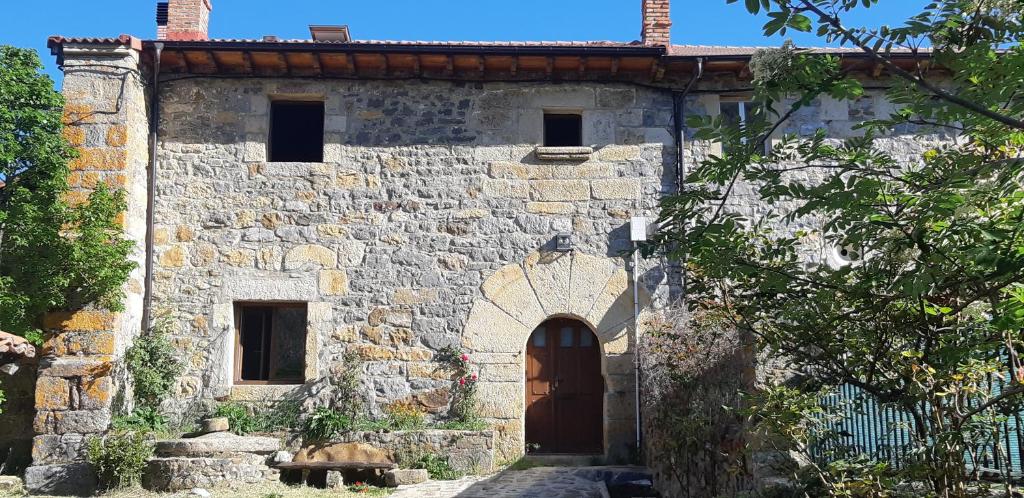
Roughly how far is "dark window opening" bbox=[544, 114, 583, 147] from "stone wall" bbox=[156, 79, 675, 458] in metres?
0.26

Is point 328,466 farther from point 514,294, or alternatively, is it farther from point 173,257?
point 173,257

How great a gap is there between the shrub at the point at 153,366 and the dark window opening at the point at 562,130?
486cm

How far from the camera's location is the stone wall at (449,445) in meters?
9.02

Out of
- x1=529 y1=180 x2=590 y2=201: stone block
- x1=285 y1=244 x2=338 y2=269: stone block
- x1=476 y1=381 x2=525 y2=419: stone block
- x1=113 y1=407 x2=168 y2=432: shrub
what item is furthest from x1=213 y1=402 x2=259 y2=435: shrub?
x1=529 y1=180 x2=590 y2=201: stone block

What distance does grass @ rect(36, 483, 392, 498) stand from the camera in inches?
312

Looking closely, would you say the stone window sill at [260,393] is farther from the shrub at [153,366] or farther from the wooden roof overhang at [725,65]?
the wooden roof overhang at [725,65]

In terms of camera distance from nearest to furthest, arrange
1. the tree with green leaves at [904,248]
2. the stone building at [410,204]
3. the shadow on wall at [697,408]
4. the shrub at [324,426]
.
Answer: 1. the tree with green leaves at [904,248]
2. the shadow on wall at [697,408]
3. the shrub at [324,426]
4. the stone building at [410,204]

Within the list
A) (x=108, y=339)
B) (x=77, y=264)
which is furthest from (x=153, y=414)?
(x=77, y=264)

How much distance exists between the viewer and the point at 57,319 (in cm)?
902

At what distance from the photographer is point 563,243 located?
9.78 metres

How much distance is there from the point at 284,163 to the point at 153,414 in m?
3.07

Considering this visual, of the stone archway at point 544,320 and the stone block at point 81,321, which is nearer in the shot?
the stone block at point 81,321

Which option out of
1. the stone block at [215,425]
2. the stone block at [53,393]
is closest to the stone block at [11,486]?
the stone block at [53,393]

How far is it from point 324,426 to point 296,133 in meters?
3.58
